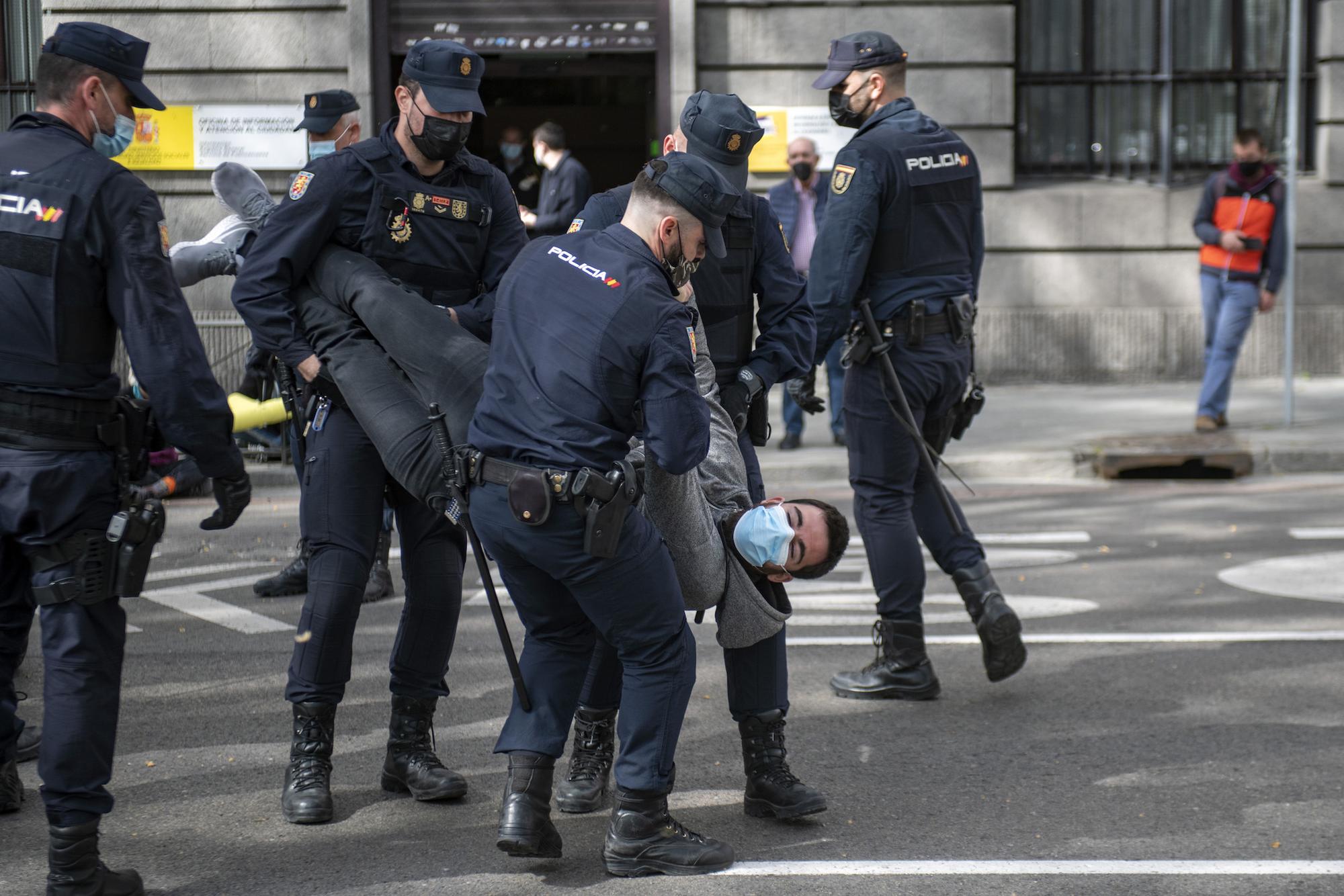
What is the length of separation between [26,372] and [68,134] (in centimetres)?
58

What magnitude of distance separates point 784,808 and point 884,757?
27.0 inches

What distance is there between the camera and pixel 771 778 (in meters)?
4.45

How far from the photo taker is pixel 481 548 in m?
4.07

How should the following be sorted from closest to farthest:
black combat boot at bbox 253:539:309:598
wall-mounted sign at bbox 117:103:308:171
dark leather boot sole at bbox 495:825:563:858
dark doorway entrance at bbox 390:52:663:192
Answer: dark leather boot sole at bbox 495:825:563:858, black combat boot at bbox 253:539:309:598, wall-mounted sign at bbox 117:103:308:171, dark doorway entrance at bbox 390:52:663:192

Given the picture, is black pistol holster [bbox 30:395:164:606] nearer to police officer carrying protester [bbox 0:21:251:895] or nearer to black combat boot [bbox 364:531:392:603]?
police officer carrying protester [bbox 0:21:251:895]

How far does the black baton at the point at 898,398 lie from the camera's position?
18.4ft

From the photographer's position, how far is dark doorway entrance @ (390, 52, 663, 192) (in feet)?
52.5

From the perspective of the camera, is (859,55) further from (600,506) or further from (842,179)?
(600,506)

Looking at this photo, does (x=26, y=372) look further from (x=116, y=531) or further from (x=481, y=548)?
(x=481, y=548)

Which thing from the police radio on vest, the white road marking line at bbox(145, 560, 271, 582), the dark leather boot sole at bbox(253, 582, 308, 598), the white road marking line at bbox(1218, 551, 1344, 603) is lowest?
the white road marking line at bbox(145, 560, 271, 582)

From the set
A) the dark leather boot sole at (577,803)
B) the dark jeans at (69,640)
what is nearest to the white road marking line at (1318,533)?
the dark leather boot sole at (577,803)

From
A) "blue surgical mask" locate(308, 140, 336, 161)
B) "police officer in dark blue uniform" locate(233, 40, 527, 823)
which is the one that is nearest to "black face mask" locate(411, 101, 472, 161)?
"police officer in dark blue uniform" locate(233, 40, 527, 823)

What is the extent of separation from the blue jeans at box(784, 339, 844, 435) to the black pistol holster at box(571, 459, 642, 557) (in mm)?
7127

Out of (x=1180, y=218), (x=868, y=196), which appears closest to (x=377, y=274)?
(x=868, y=196)
